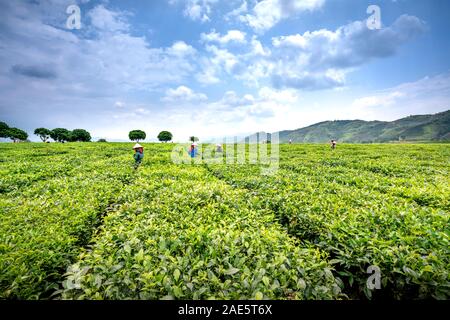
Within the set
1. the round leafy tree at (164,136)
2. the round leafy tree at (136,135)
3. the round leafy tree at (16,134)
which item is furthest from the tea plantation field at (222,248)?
the round leafy tree at (16,134)

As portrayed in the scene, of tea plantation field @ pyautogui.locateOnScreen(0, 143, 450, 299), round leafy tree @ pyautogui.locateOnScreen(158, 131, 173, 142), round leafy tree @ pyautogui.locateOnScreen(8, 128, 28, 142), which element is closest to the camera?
tea plantation field @ pyautogui.locateOnScreen(0, 143, 450, 299)

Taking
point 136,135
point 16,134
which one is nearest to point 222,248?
point 136,135

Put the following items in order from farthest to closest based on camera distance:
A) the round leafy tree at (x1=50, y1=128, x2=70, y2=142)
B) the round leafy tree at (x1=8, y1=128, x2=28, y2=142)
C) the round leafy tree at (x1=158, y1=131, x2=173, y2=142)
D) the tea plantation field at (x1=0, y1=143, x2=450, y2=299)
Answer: the round leafy tree at (x1=158, y1=131, x2=173, y2=142)
the round leafy tree at (x1=50, y1=128, x2=70, y2=142)
the round leafy tree at (x1=8, y1=128, x2=28, y2=142)
the tea plantation field at (x1=0, y1=143, x2=450, y2=299)

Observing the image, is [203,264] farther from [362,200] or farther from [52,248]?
[362,200]

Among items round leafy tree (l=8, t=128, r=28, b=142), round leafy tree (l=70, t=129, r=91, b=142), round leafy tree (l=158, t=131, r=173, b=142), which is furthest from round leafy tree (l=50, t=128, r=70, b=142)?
round leafy tree (l=158, t=131, r=173, b=142)

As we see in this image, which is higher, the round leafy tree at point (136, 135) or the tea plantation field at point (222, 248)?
the round leafy tree at point (136, 135)

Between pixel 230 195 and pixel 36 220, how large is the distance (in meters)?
4.98

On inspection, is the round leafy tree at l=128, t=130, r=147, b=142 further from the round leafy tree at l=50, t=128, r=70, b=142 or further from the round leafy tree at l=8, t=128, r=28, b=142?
the round leafy tree at l=8, t=128, r=28, b=142

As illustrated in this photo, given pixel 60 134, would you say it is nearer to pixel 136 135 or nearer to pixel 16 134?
pixel 16 134

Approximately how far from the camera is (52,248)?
4.29m

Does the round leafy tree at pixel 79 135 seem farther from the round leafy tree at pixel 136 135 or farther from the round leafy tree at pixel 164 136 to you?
the round leafy tree at pixel 164 136

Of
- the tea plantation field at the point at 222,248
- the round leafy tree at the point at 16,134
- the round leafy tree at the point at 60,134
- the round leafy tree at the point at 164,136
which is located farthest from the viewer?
the round leafy tree at the point at 164,136

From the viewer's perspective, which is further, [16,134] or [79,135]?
[79,135]
